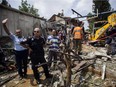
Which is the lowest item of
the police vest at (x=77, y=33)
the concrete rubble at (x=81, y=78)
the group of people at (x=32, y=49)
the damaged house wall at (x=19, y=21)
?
the concrete rubble at (x=81, y=78)

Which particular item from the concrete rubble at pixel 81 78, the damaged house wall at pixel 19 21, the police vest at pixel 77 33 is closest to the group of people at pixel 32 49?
the concrete rubble at pixel 81 78

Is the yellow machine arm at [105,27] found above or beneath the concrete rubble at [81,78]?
above

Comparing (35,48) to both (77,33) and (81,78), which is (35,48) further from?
(77,33)

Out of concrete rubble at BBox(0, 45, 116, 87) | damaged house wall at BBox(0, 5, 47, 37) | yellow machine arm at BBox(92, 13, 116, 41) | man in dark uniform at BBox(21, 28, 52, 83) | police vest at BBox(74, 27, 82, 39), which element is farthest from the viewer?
damaged house wall at BBox(0, 5, 47, 37)

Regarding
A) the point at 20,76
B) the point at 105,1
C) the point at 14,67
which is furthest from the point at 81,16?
the point at 105,1

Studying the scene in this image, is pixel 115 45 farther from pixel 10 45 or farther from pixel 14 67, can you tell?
pixel 10 45

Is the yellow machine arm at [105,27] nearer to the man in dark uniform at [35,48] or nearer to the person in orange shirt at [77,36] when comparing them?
the person in orange shirt at [77,36]

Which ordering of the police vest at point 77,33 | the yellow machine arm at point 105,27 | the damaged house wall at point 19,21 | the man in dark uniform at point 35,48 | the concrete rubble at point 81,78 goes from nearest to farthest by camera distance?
the concrete rubble at point 81,78, the man in dark uniform at point 35,48, the police vest at point 77,33, the yellow machine arm at point 105,27, the damaged house wall at point 19,21

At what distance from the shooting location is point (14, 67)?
30.3 feet

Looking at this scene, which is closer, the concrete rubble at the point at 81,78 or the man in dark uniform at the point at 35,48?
the concrete rubble at the point at 81,78

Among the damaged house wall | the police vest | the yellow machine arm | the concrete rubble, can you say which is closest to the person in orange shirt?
the police vest

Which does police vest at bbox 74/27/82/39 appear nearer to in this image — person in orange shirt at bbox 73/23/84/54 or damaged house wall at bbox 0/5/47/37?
person in orange shirt at bbox 73/23/84/54

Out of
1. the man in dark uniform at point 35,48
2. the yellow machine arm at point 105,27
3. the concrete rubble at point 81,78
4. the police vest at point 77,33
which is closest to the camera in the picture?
the concrete rubble at point 81,78

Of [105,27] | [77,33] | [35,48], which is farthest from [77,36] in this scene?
[105,27]
